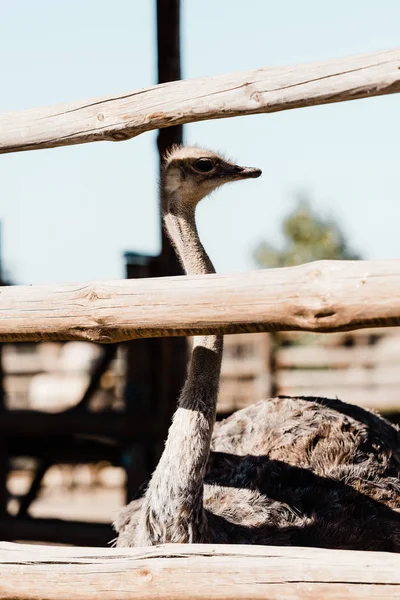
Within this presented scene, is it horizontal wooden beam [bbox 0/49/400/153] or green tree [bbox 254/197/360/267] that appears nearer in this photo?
horizontal wooden beam [bbox 0/49/400/153]

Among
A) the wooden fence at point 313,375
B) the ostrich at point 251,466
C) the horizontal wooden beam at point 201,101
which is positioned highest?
the wooden fence at point 313,375

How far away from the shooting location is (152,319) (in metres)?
2.46

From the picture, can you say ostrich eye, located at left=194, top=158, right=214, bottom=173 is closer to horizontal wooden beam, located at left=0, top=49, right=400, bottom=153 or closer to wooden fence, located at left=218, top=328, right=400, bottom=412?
horizontal wooden beam, located at left=0, top=49, right=400, bottom=153

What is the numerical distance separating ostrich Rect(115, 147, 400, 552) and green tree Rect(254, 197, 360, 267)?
2082 cm

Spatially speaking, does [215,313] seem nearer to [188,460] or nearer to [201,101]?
[201,101]

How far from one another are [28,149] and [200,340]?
2.63 ft

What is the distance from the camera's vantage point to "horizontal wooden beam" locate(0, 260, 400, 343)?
2221 mm

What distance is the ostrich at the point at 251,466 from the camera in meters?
3.03

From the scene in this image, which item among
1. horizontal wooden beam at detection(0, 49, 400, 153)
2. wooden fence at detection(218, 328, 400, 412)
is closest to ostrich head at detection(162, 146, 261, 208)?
horizontal wooden beam at detection(0, 49, 400, 153)

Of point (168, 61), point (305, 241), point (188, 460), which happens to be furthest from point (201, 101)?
point (305, 241)

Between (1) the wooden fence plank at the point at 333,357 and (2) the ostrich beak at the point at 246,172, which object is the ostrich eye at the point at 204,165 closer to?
(2) the ostrich beak at the point at 246,172

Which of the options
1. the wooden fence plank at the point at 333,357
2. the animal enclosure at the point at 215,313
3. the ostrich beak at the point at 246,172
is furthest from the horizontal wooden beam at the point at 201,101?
the wooden fence plank at the point at 333,357

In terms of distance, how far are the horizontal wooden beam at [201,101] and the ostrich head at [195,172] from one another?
624 millimetres

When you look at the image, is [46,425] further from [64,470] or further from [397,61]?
[64,470]
